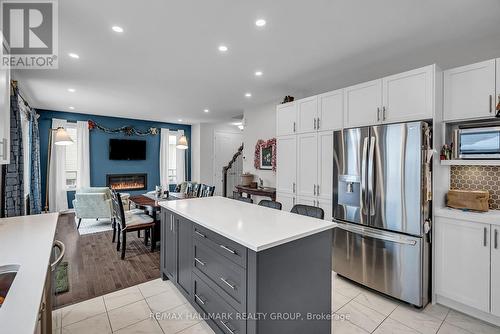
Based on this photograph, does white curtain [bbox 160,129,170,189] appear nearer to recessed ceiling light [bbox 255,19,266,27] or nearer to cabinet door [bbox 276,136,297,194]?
cabinet door [bbox 276,136,297,194]

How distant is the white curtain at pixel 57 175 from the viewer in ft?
20.7

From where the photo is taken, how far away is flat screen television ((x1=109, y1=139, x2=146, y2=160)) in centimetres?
717

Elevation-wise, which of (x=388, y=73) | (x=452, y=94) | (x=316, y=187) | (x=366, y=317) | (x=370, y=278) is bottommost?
(x=366, y=317)

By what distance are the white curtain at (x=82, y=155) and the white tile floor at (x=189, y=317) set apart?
208 inches

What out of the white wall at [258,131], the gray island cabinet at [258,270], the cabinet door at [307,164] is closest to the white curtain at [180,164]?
the white wall at [258,131]

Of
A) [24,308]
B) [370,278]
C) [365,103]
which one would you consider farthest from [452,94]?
[24,308]

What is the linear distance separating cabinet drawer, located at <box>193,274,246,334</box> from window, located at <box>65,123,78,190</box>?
21.1 ft

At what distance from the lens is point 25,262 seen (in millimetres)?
1283

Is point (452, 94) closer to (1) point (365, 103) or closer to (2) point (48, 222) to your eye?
(1) point (365, 103)

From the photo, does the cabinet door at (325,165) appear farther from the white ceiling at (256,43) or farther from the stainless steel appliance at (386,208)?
the white ceiling at (256,43)

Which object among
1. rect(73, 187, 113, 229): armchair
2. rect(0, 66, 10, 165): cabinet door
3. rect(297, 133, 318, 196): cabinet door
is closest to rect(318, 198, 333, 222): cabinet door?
rect(297, 133, 318, 196): cabinet door

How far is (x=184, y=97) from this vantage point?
5.05 m

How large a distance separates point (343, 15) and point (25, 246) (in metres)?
3.04

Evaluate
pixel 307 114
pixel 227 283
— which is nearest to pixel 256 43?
pixel 307 114
